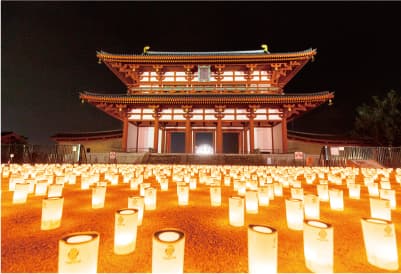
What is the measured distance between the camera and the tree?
58.2ft

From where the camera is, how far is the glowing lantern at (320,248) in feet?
4.57

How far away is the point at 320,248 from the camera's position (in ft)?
4.58

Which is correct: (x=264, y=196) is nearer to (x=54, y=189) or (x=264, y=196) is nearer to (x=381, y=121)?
(x=54, y=189)

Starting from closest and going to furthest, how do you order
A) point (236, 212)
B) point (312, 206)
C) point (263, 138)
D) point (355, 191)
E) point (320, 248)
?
1. point (320, 248)
2. point (236, 212)
3. point (312, 206)
4. point (355, 191)
5. point (263, 138)

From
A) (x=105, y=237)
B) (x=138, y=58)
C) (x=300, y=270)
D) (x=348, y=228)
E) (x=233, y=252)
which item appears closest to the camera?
(x=300, y=270)

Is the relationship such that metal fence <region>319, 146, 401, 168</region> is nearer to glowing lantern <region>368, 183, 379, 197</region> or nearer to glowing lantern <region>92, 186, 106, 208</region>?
glowing lantern <region>368, 183, 379, 197</region>

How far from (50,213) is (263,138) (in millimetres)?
16944

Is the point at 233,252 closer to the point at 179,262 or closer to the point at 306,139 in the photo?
the point at 179,262

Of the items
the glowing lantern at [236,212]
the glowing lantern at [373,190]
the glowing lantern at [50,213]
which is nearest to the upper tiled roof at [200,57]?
the glowing lantern at [373,190]

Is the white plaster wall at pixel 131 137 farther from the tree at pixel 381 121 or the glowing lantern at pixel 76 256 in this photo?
the tree at pixel 381 121

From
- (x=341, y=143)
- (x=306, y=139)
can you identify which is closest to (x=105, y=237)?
(x=306, y=139)

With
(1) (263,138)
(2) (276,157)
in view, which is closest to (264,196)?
(2) (276,157)

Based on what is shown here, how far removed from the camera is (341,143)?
1778 cm

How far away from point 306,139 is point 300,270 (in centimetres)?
1916
